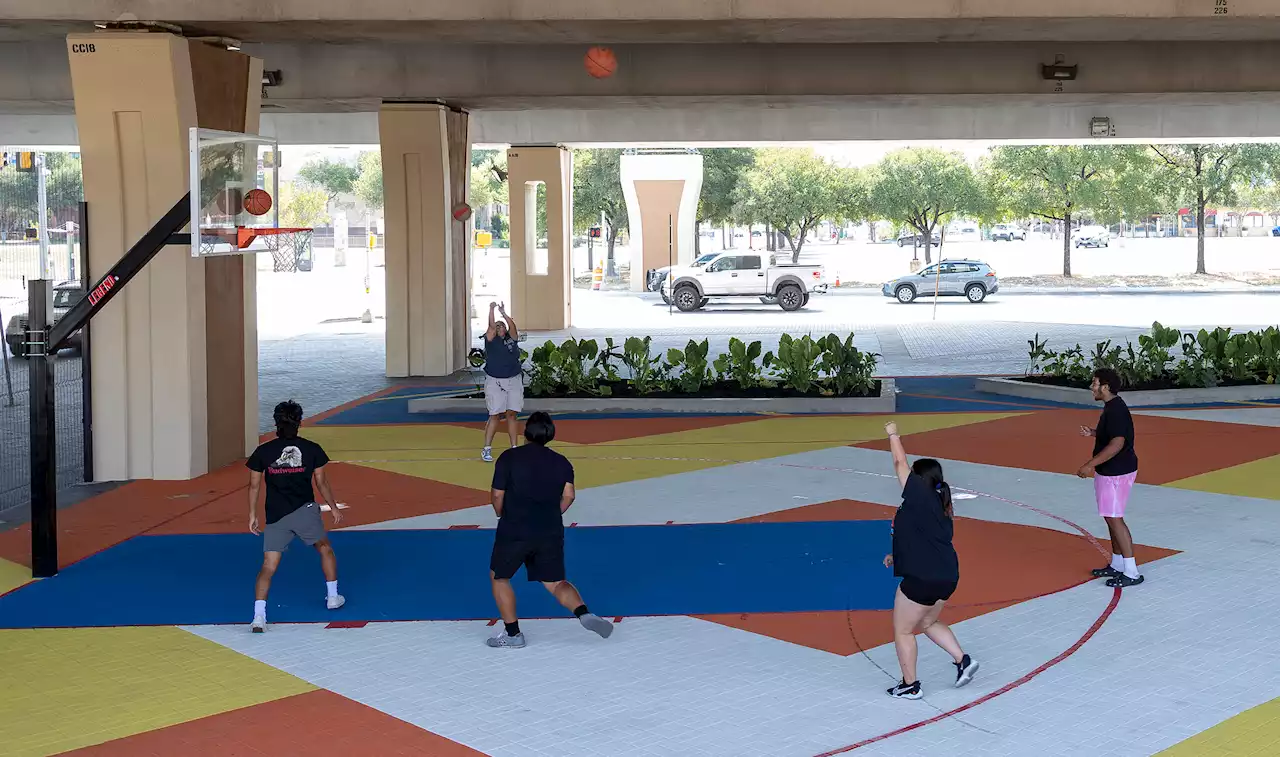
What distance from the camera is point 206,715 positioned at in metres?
8.21

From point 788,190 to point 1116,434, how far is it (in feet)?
200

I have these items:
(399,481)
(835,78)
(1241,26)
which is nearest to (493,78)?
(835,78)

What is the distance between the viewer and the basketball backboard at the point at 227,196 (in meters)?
13.2

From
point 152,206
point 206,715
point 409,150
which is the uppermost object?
point 409,150

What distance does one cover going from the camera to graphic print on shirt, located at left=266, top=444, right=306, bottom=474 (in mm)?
9836

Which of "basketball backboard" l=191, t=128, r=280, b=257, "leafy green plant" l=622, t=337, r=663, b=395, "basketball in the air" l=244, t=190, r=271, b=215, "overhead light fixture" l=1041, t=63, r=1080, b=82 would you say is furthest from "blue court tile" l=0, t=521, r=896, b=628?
"overhead light fixture" l=1041, t=63, r=1080, b=82

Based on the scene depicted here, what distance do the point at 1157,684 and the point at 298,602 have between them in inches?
240

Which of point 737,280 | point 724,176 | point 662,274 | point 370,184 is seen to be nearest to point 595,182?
point 724,176

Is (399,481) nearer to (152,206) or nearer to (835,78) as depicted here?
(152,206)

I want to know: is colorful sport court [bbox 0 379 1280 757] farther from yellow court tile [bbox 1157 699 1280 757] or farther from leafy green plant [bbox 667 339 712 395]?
leafy green plant [bbox 667 339 712 395]

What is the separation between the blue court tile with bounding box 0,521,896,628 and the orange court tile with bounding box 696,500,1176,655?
0.29 metres

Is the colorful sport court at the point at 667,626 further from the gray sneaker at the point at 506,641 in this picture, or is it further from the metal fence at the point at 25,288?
the metal fence at the point at 25,288

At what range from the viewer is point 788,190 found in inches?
2783

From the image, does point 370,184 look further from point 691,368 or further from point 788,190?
point 691,368
